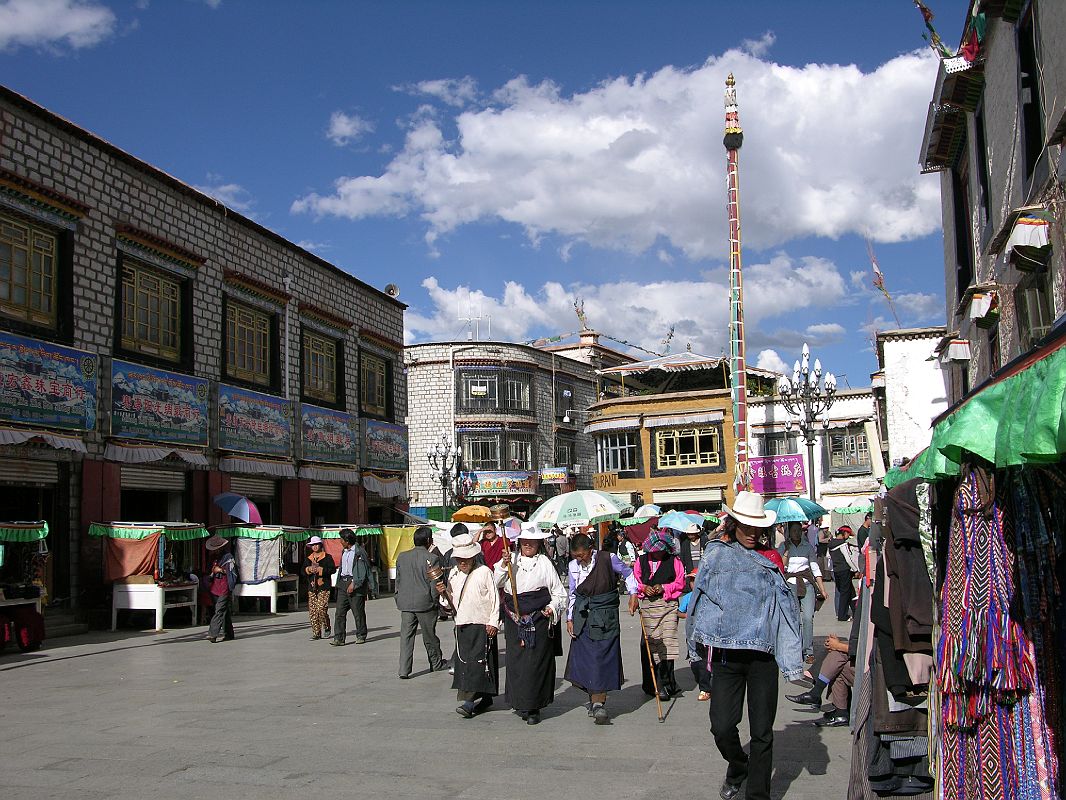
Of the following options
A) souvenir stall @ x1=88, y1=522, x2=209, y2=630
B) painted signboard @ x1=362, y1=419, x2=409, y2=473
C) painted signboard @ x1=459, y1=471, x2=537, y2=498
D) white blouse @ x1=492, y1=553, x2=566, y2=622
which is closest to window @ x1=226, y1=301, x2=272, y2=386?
painted signboard @ x1=362, y1=419, x2=409, y2=473

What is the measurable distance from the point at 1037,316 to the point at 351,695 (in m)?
9.13

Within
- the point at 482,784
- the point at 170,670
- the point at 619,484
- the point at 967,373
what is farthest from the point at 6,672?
the point at 619,484

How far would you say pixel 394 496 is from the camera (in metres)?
29.9

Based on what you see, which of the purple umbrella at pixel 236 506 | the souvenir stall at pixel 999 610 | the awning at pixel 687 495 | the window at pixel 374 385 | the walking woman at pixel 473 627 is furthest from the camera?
the awning at pixel 687 495

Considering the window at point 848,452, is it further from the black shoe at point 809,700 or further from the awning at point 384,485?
the black shoe at point 809,700

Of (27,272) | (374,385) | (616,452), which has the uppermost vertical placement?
(27,272)

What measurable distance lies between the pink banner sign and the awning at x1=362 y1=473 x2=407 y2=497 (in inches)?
754

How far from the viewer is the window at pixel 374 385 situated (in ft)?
94.5

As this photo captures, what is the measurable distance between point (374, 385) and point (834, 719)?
75.3 feet

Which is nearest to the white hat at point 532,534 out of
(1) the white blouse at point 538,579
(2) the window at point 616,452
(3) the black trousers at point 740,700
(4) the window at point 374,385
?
(1) the white blouse at point 538,579

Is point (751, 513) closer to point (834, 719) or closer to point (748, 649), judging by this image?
point (748, 649)

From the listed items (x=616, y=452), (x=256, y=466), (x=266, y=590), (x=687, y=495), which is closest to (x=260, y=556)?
(x=266, y=590)

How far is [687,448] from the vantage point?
4938cm

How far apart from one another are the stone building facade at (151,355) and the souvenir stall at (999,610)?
577 inches
